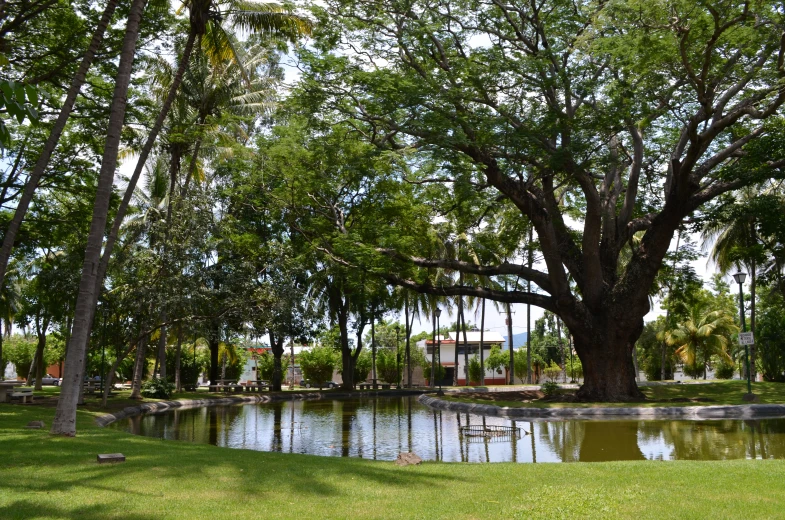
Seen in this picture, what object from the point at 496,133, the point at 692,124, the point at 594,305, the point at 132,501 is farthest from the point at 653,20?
the point at 132,501

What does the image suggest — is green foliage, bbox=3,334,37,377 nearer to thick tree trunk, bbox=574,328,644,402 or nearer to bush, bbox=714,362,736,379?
thick tree trunk, bbox=574,328,644,402

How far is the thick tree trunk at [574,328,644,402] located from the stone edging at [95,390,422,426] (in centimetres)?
1484

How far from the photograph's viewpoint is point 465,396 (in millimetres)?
26094

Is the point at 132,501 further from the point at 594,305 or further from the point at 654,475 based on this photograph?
the point at 594,305

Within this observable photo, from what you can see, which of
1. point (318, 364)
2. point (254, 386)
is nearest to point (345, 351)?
point (254, 386)

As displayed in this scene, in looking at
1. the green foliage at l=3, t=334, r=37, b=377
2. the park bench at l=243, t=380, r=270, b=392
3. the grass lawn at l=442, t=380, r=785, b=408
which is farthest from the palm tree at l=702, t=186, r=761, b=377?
the green foliage at l=3, t=334, r=37, b=377

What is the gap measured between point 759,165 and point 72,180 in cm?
2186

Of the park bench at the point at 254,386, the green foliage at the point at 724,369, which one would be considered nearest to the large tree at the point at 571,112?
the park bench at the point at 254,386

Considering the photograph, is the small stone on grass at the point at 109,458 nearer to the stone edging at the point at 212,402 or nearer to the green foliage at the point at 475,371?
the stone edging at the point at 212,402

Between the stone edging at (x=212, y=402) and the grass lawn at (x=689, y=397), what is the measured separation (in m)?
10.2

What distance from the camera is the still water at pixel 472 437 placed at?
1157cm

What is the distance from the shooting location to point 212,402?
2867cm

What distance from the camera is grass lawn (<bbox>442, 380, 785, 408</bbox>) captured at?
2022cm

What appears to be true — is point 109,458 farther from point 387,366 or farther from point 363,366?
point 387,366
